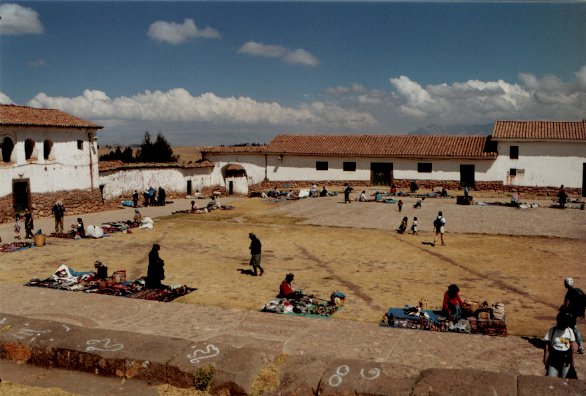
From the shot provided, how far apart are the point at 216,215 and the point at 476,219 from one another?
49.6 ft

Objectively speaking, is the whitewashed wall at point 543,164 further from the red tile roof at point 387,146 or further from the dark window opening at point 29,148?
the dark window opening at point 29,148

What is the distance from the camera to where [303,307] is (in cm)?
1288

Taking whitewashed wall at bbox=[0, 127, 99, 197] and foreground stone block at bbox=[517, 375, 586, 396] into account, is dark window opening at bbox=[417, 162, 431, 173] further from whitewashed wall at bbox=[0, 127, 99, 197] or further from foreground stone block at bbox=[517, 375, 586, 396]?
foreground stone block at bbox=[517, 375, 586, 396]

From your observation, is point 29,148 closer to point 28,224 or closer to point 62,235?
point 28,224

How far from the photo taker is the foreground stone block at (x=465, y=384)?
600 cm

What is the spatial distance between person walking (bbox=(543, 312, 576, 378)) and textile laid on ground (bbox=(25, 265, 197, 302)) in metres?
9.21

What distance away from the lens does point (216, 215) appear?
102 ft

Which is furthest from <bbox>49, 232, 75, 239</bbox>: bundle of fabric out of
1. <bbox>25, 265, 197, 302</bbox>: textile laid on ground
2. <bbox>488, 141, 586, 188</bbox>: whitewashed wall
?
<bbox>488, 141, 586, 188</bbox>: whitewashed wall

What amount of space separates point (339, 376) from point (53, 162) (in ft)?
94.5

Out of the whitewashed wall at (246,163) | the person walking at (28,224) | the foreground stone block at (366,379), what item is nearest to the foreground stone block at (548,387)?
the foreground stone block at (366,379)

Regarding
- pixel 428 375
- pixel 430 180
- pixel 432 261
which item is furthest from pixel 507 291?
pixel 430 180

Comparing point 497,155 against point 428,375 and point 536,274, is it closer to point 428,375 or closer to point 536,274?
point 536,274

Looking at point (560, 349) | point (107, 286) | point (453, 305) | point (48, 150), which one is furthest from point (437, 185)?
point (560, 349)

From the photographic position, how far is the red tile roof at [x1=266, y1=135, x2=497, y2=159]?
4253 centimetres
